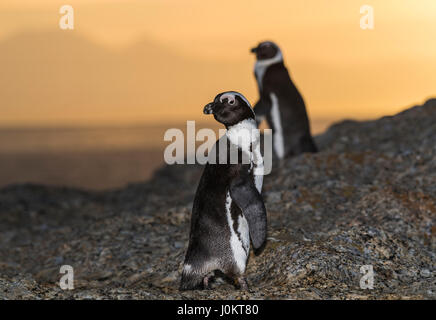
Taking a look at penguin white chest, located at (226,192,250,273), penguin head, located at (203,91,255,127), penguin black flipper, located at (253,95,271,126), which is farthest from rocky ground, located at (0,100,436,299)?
penguin head, located at (203,91,255,127)

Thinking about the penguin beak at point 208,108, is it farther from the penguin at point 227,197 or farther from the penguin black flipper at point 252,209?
the penguin black flipper at point 252,209

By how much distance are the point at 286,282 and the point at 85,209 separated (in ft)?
23.2

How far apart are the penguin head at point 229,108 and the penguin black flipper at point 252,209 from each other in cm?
59

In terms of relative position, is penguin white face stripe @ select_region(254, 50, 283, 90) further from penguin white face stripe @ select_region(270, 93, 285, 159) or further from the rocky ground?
the rocky ground

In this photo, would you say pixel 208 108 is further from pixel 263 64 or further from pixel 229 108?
pixel 263 64

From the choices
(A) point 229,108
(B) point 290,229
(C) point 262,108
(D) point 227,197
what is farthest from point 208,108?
(C) point 262,108

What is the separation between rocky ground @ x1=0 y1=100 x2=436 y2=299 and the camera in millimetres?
6160

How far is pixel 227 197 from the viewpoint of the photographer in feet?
19.5

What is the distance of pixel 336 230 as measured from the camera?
7711 millimetres

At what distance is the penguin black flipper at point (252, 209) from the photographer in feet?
19.0

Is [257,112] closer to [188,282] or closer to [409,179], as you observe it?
[409,179]

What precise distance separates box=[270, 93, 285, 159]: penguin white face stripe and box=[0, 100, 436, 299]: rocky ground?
0.50 meters

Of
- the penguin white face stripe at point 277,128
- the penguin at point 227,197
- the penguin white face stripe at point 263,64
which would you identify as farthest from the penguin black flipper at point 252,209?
the penguin white face stripe at point 263,64
